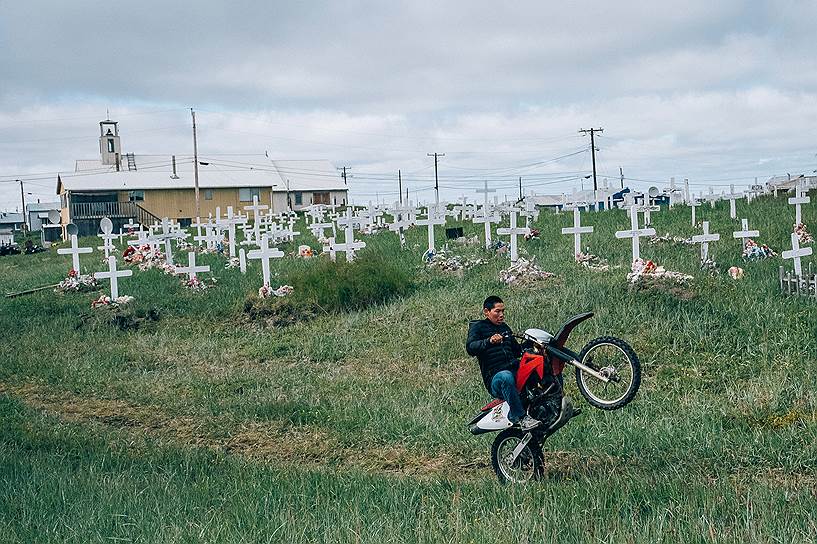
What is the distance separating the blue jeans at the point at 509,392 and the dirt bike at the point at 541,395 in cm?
9

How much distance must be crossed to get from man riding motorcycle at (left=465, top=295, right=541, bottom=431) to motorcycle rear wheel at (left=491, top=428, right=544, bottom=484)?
8.9 inches

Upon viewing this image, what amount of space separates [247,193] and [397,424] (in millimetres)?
54644

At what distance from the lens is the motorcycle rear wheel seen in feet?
25.3

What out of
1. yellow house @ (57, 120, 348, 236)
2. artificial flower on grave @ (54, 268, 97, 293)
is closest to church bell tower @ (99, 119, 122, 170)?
yellow house @ (57, 120, 348, 236)

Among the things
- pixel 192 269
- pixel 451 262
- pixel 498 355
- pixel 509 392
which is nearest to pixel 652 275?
pixel 451 262

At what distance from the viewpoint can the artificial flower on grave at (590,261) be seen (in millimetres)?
18266

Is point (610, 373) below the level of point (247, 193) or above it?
below

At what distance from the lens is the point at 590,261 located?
758 inches

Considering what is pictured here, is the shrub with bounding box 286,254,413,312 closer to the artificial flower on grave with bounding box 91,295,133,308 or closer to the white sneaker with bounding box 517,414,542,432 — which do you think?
the artificial flower on grave with bounding box 91,295,133,308

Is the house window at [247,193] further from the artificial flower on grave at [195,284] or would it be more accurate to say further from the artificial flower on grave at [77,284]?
the artificial flower on grave at [195,284]

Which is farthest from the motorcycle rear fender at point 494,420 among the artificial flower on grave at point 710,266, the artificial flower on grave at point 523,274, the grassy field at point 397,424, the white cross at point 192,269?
the white cross at point 192,269

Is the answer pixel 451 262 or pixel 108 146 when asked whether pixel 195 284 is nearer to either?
pixel 451 262

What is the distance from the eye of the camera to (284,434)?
34.2 ft

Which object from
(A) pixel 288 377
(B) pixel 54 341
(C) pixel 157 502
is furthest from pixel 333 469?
(B) pixel 54 341
